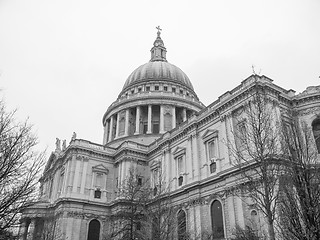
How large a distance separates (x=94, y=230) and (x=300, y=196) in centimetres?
3179

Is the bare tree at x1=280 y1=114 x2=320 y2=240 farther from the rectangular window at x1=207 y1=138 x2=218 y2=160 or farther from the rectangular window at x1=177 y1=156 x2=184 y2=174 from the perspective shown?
the rectangular window at x1=177 y1=156 x2=184 y2=174

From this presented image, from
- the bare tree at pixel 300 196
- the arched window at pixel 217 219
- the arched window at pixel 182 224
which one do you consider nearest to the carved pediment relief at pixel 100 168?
the arched window at pixel 182 224

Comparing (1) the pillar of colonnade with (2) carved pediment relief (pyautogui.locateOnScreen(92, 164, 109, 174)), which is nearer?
(2) carved pediment relief (pyautogui.locateOnScreen(92, 164, 109, 174))

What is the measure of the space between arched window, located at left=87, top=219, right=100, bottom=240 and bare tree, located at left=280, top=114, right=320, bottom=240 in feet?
98.9

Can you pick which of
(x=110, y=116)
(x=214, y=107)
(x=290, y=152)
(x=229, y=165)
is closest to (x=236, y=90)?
(x=214, y=107)

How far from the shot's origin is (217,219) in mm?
28938

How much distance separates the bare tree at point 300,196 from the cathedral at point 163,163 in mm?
5502

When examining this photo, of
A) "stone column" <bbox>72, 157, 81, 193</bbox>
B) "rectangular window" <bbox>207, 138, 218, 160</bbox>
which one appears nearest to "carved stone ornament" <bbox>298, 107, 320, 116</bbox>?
"rectangular window" <bbox>207, 138, 218, 160</bbox>

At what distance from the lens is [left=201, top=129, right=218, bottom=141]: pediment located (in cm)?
3203

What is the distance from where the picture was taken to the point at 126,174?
1617 inches

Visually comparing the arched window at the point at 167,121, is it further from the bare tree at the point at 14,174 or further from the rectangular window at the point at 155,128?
the bare tree at the point at 14,174

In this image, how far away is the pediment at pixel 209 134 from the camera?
32.0m

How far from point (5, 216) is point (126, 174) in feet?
93.9

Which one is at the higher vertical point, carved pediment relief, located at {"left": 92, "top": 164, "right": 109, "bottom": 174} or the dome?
the dome
